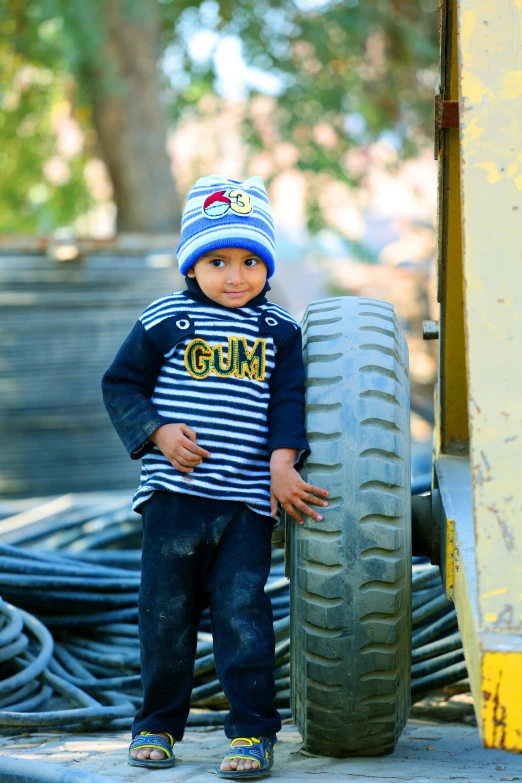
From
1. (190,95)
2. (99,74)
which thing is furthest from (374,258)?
(99,74)

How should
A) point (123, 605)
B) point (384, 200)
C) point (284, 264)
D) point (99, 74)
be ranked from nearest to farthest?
point (123, 605), point (99, 74), point (384, 200), point (284, 264)

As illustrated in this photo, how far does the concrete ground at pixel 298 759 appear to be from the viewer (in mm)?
2029

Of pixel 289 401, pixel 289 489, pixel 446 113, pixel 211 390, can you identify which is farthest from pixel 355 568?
pixel 446 113

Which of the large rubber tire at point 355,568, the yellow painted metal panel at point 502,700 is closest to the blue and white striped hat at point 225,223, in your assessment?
the large rubber tire at point 355,568

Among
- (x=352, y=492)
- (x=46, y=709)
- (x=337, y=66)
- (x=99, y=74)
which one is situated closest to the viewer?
(x=352, y=492)

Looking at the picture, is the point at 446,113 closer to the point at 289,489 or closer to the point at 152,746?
the point at 289,489

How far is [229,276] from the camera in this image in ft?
7.67

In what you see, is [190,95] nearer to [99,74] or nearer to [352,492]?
[99,74]

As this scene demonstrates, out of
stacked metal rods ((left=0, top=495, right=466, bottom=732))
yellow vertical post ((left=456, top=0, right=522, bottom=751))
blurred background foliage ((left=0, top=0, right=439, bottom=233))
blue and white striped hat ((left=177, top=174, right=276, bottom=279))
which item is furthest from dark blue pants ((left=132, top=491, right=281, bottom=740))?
blurred background foliage ((left=0, top=0, right=439, bottom=233))

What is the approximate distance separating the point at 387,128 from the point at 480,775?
37.4 ft

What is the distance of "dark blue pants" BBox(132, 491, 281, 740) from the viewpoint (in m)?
2.24

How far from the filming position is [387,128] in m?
12.7

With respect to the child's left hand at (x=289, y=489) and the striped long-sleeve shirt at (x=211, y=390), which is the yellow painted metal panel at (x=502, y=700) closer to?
the child's left hand at (x=289, y=489)

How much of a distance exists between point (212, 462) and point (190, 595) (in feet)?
0.97
